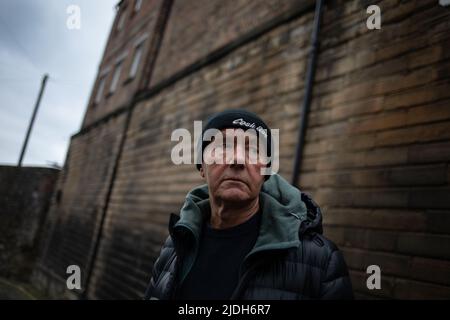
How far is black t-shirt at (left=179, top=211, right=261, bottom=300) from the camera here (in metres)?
1.49

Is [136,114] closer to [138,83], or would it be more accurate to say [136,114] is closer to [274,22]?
[138,83]

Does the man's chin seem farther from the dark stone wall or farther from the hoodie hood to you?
the dark stone wall

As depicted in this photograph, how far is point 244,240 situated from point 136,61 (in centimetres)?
871

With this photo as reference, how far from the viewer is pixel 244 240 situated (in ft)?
5.29

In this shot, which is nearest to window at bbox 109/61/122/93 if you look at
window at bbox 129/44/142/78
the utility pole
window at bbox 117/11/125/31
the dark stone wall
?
window at bbox 129/44/142/78

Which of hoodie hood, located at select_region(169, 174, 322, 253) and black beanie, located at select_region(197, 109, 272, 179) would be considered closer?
hoodie hood, located at select_region(169, 174, 322, 253)

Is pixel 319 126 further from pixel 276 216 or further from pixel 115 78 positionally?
pixel 115 78

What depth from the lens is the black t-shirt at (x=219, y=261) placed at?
149 cm

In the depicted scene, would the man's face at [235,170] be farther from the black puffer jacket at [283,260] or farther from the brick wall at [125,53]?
the brick wall at [125,53]

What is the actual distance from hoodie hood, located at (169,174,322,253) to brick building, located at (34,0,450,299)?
41.3 inches

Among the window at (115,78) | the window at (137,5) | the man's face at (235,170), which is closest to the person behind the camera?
the man's face at (235,170)

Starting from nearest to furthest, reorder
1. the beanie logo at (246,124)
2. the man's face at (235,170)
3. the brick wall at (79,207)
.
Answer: the man's face at (235,170), the beanie logo at (246,124), the brick wall at (79,207)

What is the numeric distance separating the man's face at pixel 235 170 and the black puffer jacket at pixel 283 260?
160 millimetres

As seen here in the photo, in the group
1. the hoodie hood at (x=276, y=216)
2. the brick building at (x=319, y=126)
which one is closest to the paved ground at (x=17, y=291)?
the brick building at (x=319, y=126)
